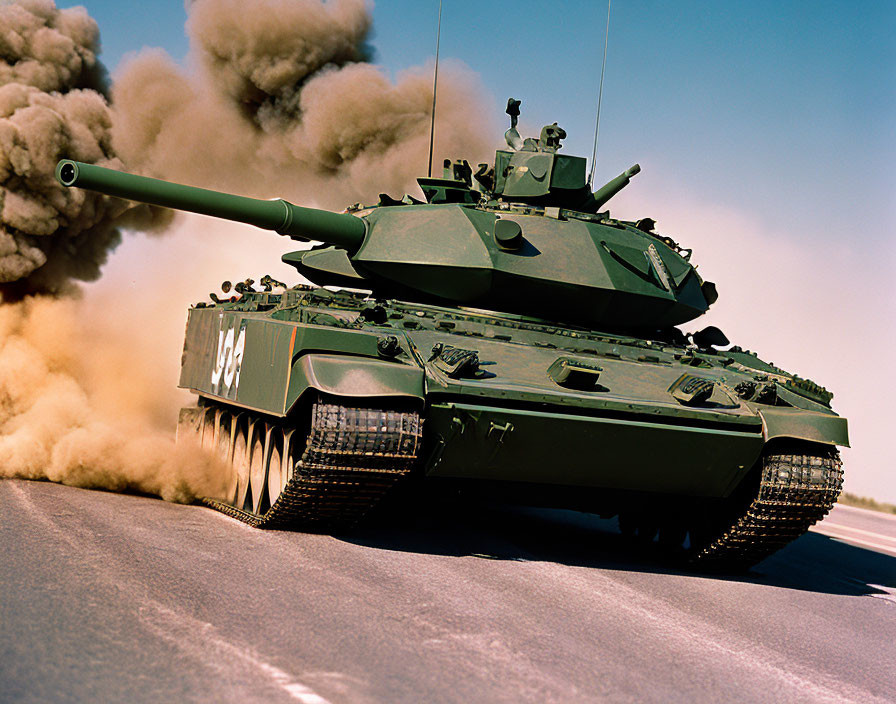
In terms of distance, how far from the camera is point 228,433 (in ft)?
35.8

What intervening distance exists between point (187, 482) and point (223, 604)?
486 centimetres

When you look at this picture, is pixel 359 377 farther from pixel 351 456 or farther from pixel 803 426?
pixel 803 426

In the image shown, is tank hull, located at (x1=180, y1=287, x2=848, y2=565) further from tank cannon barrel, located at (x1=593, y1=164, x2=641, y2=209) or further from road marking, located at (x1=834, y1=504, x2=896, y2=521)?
road marking, located at (x1=834, y1=504, x2=896, y2=521)

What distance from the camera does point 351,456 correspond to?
7398 mm

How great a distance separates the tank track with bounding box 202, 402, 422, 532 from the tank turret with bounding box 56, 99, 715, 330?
2420mm

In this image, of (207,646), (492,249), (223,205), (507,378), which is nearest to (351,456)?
(507,378)

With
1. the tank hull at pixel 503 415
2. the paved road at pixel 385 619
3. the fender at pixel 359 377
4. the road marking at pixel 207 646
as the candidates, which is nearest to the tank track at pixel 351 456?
the tank hull at pixel 503 415

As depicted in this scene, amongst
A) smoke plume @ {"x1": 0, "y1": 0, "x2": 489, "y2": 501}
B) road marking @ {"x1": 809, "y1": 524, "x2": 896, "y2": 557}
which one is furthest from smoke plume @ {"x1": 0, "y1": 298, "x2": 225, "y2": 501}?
road marking @ {"x1": 809, "y1": 524, "x2": 896, "y2": 557}

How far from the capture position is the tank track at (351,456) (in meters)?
7.34

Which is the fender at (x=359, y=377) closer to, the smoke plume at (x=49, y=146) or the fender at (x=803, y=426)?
the fender at (x=803, y=426)

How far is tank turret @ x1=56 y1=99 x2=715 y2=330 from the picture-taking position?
9.52m

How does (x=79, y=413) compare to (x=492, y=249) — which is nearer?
(x=492, y=249)

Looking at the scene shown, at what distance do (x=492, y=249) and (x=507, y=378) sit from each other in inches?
77.5


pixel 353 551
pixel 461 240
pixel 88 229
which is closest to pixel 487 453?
pixel 353 551
